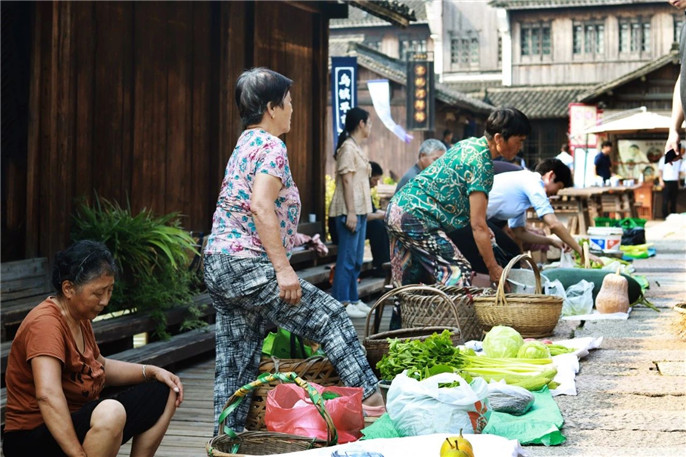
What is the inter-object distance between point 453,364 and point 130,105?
491cm

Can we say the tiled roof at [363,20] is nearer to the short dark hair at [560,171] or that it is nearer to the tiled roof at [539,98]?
the tiled roof at [539,98]

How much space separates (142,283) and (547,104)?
2682 centimetres

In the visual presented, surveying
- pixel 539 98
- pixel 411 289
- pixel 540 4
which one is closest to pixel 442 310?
pixel 411 289

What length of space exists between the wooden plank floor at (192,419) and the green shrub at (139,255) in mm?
452

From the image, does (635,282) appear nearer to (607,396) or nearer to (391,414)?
(607,396)

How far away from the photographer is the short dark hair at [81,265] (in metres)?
3.86

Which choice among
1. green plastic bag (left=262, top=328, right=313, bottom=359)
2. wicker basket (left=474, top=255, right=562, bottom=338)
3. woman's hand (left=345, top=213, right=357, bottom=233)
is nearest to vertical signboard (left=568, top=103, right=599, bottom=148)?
woman's hand (left=345, top=213, right=357, bottom=233)

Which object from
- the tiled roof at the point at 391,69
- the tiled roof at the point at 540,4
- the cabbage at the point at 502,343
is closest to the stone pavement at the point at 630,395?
the cabbage at the point at 502,343

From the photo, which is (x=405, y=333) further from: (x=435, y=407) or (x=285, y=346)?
(x=435, y=407)

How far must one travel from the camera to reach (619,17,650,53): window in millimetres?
32531

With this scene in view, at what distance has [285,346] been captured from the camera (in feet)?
15.5

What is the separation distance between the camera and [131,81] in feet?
27.2

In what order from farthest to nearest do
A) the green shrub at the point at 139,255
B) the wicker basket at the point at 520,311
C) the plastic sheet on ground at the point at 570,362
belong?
the green shrub at the point at 139,255, the wicker basket at the point at 520,311, the plastic sheet on ground at the point at 570,362

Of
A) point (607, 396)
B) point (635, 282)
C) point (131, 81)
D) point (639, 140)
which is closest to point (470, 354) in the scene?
point (607, 396)
